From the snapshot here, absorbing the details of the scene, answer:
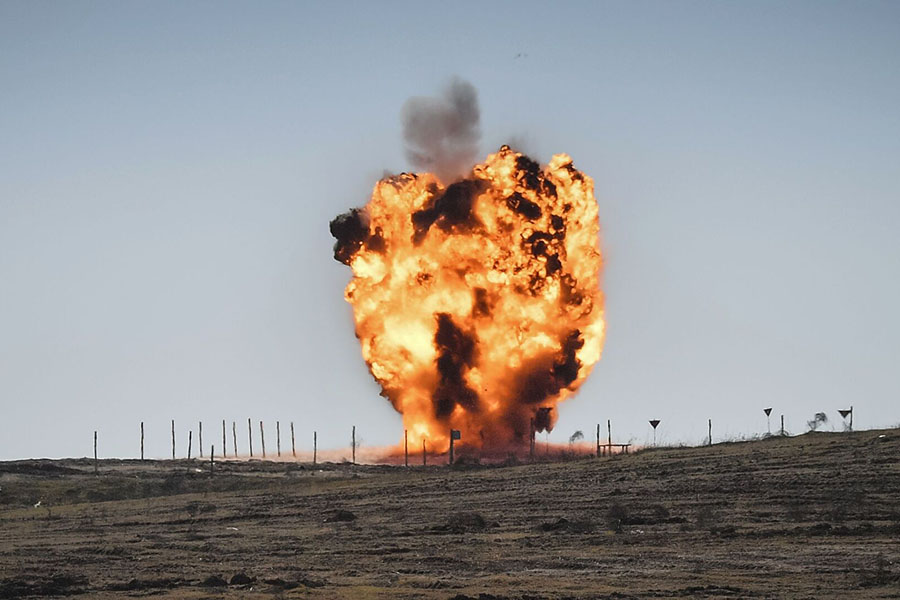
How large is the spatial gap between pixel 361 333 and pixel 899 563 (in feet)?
290

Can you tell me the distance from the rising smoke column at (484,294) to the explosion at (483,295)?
0.08 m

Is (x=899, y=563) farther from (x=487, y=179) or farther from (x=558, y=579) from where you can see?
(x=487, y=179)

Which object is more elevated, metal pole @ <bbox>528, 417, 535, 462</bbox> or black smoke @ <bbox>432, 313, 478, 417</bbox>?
black smoke @ <bbox>432, 313, 478, 417</bbox>

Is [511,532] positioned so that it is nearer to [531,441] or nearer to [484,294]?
[531,441]

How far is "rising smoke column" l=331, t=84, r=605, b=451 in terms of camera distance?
415 ft

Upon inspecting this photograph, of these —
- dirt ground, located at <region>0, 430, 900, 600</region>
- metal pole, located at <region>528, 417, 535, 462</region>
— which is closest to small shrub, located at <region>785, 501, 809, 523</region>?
dirt ground, located at <region>0, 430, 900, 600</region>

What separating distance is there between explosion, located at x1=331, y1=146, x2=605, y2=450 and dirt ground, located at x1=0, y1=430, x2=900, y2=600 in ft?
97.5

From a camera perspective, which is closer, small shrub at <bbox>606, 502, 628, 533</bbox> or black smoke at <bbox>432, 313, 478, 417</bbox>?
small shrub at <bbox>606, 502, 628, 533</bbox>

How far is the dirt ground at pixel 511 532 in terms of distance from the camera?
46.6 meters

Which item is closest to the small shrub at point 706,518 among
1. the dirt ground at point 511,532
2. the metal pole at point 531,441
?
the dirt ground at point 511,532

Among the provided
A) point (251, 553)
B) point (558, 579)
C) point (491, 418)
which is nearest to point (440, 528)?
point (251, 553)

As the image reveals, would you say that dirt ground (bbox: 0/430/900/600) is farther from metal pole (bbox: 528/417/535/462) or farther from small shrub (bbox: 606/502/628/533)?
metal pole (bbox: 528/417/535/462)

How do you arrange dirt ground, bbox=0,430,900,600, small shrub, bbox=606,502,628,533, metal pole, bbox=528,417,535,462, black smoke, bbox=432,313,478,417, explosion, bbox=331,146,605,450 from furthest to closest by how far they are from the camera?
1. black smoke, bbox=432,313,478,417
2. explosion, bbox=331,146,605,450
3. metal pole, bbox=528,417,535,462
4. small shrub, bbox=606,502,628,533
5. dirt ground, bbox=0,430,900,600

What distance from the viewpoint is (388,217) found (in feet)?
429
